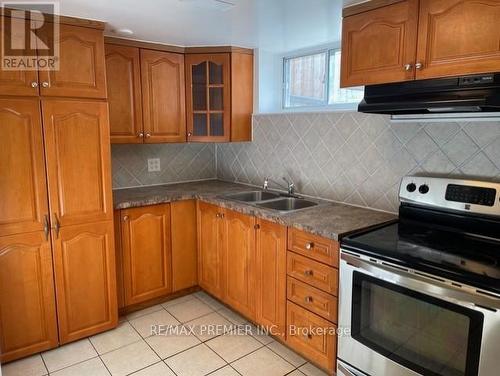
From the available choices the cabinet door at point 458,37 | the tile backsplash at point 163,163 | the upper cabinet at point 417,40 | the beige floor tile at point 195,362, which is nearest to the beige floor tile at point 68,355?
the beige floor tile at point 195,362

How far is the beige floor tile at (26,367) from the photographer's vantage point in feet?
6.84

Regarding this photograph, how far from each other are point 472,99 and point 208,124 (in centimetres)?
200

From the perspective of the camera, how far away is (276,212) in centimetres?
222

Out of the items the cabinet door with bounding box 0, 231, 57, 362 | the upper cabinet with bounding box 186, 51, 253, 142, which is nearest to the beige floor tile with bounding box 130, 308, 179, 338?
the cabinet door with bounding box 0, 231, 57, 362

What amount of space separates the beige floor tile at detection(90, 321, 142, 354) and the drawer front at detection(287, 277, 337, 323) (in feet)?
3.64

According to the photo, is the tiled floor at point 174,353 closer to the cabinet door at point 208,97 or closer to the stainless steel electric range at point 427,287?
the stainless steel electric range at point 427,287

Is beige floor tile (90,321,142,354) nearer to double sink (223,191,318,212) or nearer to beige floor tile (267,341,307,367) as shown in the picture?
beige floor tile (267,341,307,367)

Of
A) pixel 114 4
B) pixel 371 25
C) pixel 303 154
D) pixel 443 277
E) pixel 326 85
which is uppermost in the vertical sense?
pixel 114 4

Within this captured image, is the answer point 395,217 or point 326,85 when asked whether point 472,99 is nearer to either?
point 395,217

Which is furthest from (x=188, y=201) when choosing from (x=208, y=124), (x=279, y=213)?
(x=279, y=213)

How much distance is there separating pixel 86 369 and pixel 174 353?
506 millimetres

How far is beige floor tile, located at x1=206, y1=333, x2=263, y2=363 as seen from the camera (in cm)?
227

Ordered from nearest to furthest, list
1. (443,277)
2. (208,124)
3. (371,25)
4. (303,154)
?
(443,277) → (371,25) → (303,154) → (208,124)

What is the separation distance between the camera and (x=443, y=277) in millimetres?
1407
